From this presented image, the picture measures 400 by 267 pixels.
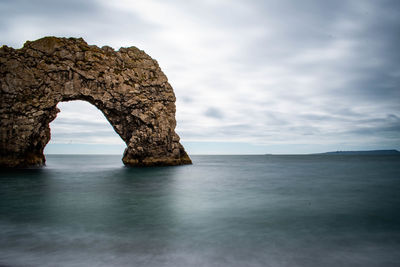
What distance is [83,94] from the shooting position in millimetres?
29703

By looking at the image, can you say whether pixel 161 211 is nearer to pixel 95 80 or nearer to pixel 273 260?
pixel 273 260

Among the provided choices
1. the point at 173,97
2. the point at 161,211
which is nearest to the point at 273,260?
the point at 161,211

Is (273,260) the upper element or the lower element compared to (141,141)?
lower

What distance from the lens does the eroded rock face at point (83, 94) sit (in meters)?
27.2

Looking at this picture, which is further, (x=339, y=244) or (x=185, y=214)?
(x=185, y=214)

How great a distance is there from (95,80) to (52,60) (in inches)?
194

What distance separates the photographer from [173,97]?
122 ft

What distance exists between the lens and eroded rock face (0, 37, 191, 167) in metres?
27.2

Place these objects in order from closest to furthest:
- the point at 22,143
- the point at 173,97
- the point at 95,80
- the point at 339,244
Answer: the point at 339,244
the point at 22,143
the point at 95,80
the point at 173,97

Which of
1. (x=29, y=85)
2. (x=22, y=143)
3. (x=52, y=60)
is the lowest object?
(x=22, y=143)

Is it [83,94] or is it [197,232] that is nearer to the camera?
[197,232]

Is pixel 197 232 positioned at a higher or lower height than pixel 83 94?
lower

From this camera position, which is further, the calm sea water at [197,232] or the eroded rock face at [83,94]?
the eroded rock face at [83,94]

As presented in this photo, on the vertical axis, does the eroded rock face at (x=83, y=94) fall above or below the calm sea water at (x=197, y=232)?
above
